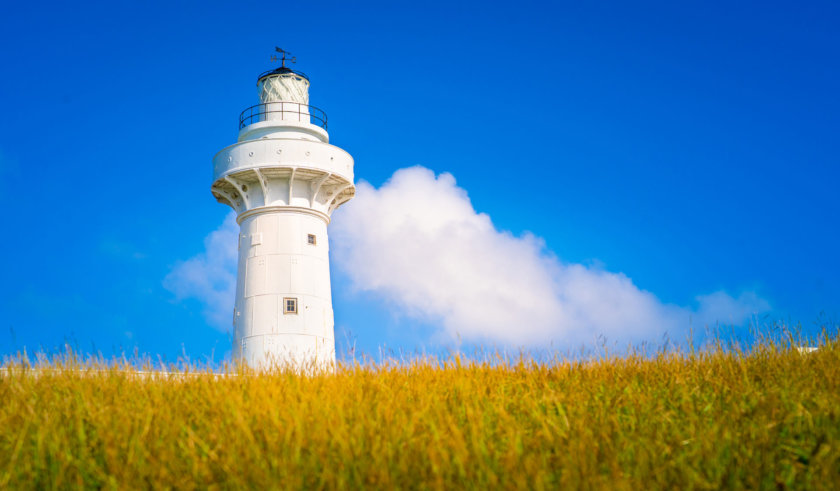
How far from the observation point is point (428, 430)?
4.94 meters

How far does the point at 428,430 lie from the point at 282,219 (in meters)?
15.4

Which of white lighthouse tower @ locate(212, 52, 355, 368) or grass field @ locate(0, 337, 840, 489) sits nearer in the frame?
grass field @ locate(0, 337, 840, 489)

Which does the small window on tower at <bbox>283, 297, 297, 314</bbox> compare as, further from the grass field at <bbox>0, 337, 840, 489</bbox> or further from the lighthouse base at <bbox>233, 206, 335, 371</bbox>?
the grass field at <bbox>0, 337, 840, 489</bbox>

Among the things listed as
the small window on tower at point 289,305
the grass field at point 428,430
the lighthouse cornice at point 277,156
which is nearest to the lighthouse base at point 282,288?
the small window on tower at point 289,305

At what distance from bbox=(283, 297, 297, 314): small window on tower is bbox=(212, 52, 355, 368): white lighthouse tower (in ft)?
0.09

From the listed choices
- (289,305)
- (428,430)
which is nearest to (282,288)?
(289,305)

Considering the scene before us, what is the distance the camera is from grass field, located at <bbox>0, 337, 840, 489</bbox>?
408cm

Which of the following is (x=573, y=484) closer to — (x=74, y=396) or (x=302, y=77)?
(x=74, y=396)

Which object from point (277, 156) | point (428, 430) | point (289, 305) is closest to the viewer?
point (428, 430)

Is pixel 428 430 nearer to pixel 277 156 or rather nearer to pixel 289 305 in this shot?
pixel 289 305

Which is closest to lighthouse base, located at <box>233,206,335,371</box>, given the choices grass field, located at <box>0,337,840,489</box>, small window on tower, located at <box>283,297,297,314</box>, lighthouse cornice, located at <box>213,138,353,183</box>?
small window on tower, located at <box>283,297,297,314</box>

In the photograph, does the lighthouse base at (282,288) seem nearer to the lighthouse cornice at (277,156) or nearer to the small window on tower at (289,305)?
the small window on tower at (289,305)

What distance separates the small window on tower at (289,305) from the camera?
61.2ft

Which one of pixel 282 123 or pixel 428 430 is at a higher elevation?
pixel 282 123
